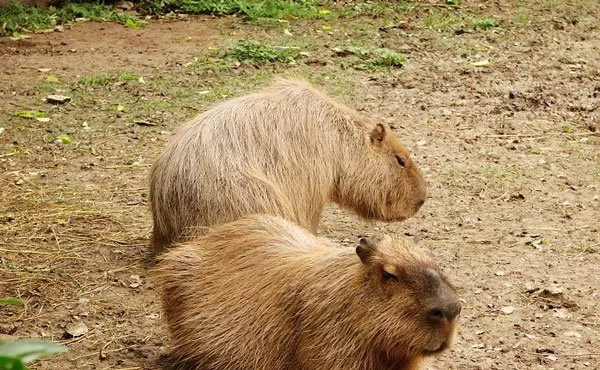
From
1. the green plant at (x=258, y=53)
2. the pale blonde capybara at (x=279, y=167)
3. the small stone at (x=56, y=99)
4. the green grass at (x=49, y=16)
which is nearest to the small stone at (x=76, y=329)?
the pale blonde capybara at (x=279, y=167)

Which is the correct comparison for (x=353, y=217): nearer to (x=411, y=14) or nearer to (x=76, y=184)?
(x=76, y=184)

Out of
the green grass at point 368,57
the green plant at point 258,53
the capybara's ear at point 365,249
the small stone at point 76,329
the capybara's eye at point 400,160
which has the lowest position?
the small stone at point 76,329

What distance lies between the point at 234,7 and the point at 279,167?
526cm

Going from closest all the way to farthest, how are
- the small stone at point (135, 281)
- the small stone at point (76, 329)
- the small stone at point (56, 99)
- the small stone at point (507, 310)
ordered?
the small stone at point (76, 329) → the small stone at point (507, 310) → the small stone at point (135, 281) → the small stone at point (56, 99)

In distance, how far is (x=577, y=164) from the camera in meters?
5.93

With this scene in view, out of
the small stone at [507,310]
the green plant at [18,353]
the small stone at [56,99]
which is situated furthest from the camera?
the small stone at [56,99]

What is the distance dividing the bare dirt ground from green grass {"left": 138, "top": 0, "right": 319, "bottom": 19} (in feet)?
0.83

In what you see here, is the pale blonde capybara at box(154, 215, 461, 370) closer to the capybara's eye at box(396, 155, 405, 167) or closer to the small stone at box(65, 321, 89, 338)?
the small stone at box(65, 321, 89, 338)

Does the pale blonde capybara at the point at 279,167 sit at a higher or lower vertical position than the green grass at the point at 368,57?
higher

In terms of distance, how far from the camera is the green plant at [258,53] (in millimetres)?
7805

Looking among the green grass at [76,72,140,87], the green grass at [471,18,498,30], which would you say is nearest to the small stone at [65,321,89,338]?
the green grass at [76,72,140,87]

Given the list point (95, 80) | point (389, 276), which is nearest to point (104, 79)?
point (95, 80)

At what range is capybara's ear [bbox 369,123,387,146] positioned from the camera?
480cm

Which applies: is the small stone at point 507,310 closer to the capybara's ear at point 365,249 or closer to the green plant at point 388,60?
the capybara's ear at point 365,249
